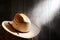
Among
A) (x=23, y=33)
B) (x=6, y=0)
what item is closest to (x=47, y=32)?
(x=6, y=0)

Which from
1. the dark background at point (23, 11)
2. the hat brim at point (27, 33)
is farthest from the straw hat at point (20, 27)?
the dark background at point (23, 11)

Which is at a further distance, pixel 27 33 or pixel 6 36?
pixel 27 33

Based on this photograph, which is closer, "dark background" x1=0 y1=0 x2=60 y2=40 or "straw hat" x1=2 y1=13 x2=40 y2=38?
"straw hat" x1=2 y1=13 x2=40 y2=38

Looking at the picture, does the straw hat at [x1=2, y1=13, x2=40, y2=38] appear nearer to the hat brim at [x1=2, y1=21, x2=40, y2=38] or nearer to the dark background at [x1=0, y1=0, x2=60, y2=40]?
the hat brim at [x1=2, y1=21, x2=40, y2=38]

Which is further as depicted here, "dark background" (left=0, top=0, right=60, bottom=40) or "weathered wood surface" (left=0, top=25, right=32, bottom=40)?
"dark background" (left=0, top=0, right=60, bottom=40)

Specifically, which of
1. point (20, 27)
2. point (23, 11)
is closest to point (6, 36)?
point (20, 27)

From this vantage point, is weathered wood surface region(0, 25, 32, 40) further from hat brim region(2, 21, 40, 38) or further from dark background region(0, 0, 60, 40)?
dark background region(0, 0, 60, 40)

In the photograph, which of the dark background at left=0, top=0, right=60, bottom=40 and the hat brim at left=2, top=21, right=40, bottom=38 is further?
the dark background at left=0, top=0, right=60, bottom=40

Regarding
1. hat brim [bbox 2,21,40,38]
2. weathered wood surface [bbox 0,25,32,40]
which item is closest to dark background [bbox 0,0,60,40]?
hat brim [bbox 2,21,40,38]

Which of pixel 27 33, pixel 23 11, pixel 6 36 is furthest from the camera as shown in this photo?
pixel 23 11

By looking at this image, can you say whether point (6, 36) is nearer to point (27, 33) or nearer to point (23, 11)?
point (27, 33)

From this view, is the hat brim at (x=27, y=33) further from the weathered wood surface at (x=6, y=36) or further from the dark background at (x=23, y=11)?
the dark background at (x=23, y=11)

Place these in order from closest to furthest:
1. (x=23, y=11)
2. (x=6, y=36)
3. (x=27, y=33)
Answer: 1. (x=6, y=36)
2. (x=27, y=33)
3. (x=23, y=11)

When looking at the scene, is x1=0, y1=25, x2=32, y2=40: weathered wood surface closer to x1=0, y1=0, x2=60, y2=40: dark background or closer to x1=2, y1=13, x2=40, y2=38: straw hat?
x1=2, y1=13, x2=40, y2=38: straw hat
